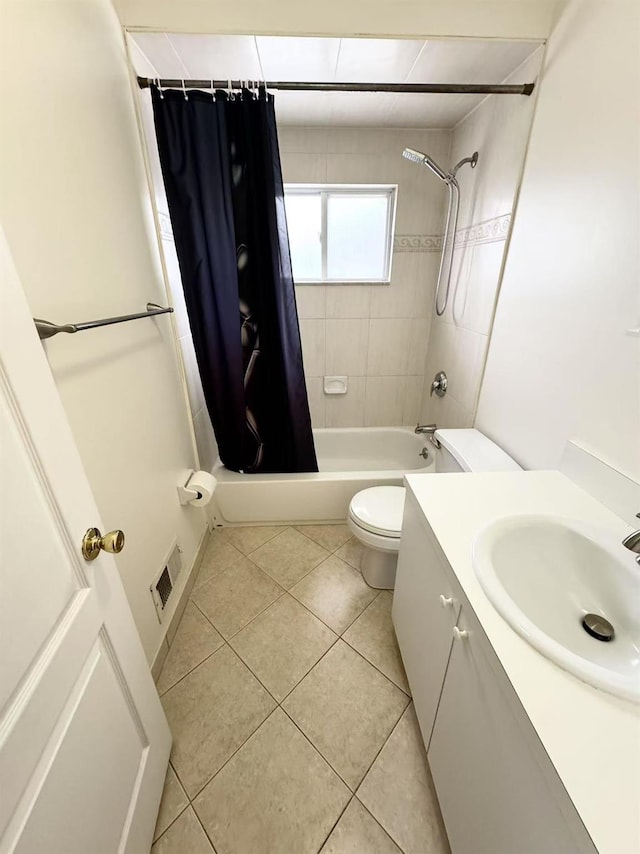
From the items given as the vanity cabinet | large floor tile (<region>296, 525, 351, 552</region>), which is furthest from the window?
the vanity cabinet

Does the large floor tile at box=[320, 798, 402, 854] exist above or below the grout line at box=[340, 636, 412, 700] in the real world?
below

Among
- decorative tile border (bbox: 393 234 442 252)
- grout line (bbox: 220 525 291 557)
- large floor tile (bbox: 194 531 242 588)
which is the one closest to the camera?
large floor tile (bbox: 194 531 242 588)

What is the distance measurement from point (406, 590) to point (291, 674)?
22.9 inches

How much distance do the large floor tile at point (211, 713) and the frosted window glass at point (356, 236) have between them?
2.32 metres

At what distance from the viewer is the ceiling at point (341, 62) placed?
1.30m

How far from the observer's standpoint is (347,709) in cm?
122

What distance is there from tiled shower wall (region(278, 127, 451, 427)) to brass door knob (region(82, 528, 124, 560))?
6.49 ft

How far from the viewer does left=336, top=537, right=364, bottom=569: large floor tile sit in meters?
1.84

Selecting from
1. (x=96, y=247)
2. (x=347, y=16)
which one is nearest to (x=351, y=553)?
(x=96, y=247)

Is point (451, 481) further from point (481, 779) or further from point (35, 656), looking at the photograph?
point (35, 656)

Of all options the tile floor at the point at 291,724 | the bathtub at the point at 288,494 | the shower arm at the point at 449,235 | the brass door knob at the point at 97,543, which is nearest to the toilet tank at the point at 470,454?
the bathtub at the point at 288,494

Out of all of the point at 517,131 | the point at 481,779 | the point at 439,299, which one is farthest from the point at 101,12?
the point at 481,779

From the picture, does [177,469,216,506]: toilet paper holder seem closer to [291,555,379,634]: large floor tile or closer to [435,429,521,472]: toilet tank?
[291,555,379,634]: large floor tile

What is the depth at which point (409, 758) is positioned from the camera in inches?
43.2
